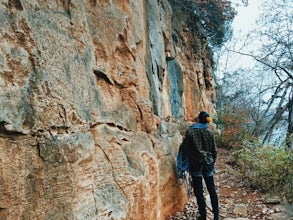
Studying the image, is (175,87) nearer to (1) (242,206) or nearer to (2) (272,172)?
(2) (272,172)

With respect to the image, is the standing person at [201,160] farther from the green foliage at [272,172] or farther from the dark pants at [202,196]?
the green foliage at [272,172]

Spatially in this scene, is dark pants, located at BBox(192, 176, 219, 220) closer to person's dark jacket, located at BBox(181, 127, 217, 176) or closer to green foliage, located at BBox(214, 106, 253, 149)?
person's dark jacket, located at BBox(181, 127, 217, 176)

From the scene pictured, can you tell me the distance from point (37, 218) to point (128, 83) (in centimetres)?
210

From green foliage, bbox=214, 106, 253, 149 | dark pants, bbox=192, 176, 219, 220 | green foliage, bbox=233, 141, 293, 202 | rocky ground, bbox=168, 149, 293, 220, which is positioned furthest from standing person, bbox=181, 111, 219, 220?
green foliage, bbox=214, 106, 253, 149

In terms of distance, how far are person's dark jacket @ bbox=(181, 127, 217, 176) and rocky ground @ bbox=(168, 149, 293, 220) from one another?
104 cm

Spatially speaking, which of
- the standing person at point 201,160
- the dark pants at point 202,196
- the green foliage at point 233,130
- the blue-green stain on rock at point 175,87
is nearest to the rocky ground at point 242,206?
the dark pants at point 202,196

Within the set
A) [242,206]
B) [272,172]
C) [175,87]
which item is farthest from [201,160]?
[175,87]

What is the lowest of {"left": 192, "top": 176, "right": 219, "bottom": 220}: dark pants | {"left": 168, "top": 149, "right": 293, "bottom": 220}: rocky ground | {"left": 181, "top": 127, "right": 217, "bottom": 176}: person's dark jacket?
{"left": 168, "top": 149, "right": 293, "bottom": 220}: rocky ground

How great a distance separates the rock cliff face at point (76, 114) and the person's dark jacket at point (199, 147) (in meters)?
0.52

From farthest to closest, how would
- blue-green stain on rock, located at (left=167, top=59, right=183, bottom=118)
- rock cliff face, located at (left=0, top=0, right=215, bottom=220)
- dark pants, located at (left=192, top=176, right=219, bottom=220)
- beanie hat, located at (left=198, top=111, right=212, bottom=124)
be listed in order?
blue-green stain on rock, located at (left=167, top=59, right=183, bottom=118)
beanie hat, located at (left=198, top=111, right=212, bottom=124)
dark pants, located at (left=192, top=176, right=219, bottom=220)
rock cliff face, located at (left=0, top=0, right=215, bottom=220)

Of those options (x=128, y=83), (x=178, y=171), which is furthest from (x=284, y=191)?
(x=128, y=83)

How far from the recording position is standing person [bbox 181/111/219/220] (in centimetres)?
438

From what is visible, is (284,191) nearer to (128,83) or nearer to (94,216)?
(128,83)

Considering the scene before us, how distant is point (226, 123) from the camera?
11.5 m
